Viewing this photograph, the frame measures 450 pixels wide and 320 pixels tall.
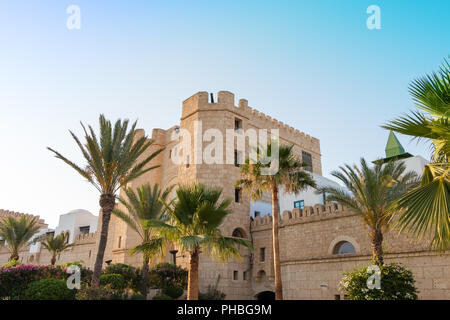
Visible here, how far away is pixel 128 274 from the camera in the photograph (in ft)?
58.2

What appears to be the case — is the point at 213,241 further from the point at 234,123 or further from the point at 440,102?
the point at 234,123

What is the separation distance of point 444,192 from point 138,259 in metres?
21.9

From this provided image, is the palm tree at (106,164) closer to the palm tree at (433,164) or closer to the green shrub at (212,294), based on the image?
the green shrub at (212,294)

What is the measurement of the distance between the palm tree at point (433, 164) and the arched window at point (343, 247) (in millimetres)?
11537

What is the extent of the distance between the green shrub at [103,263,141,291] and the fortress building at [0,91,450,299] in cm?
305

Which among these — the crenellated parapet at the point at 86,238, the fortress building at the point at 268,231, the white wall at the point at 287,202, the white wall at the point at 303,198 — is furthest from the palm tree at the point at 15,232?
the white wall at the point at 303,198

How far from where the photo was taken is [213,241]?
11.8m

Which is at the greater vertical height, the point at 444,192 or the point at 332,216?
the point at 332,216

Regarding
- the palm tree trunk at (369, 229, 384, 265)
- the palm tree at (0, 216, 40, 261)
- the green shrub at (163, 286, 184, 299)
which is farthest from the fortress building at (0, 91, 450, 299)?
the palm tree at (0, 216, 40, 261)

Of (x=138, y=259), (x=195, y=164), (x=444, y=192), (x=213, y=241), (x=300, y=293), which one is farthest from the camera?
(x=138, y=259)

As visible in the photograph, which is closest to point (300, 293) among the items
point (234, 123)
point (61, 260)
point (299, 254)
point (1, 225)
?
point (299, 254)

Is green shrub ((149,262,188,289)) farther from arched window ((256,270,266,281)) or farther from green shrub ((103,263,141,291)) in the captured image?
arched window ((256,270,266,281))

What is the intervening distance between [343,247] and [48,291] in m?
13.5

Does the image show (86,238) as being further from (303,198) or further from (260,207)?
(303,198)
